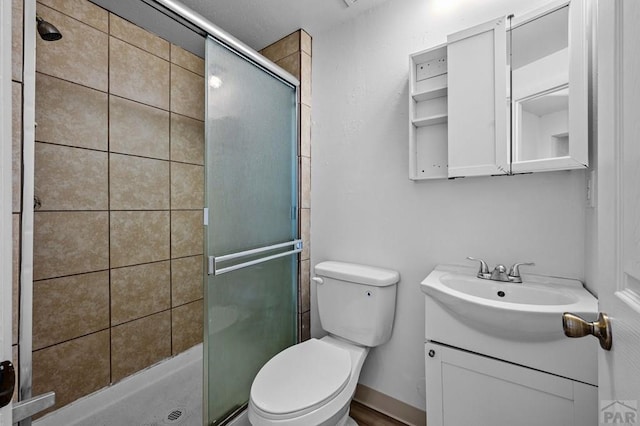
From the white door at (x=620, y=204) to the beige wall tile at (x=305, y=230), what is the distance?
1391mm

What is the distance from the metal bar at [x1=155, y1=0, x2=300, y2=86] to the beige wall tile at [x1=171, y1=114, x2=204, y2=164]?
2.70 feet

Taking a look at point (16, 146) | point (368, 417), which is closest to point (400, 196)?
point (368, 417)

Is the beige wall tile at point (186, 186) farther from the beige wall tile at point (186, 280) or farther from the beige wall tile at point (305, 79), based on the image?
the beige wall tile at point (305, 79)

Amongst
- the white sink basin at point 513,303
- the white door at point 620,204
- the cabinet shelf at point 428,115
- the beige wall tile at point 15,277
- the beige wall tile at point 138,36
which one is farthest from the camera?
the beige wall tile at point 138,36

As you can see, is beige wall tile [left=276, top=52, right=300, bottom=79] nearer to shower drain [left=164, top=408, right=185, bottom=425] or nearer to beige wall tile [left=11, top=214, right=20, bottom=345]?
beige wall tile [left=11, top=214, right=20, bottom=345]

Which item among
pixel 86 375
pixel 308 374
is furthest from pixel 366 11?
pixel 86 375

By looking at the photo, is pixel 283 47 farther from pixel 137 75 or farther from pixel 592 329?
pixel 592 329

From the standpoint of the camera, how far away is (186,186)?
1.97 m

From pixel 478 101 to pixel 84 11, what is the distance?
203cm

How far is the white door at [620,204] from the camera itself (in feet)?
1.23

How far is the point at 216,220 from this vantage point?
122 cm

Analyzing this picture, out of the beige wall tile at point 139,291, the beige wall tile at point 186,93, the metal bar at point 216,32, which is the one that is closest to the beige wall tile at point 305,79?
the metal bar at point 216,32

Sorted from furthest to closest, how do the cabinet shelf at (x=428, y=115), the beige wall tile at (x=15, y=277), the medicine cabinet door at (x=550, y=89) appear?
the cabinet shelf at (x=428, y=115)
the medicine cabinet door at (x=550, y=89)
the beige wall tile at (x=15, y=277)

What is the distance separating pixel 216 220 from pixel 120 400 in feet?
4.17
